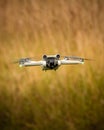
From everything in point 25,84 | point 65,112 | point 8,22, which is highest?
point 8,22

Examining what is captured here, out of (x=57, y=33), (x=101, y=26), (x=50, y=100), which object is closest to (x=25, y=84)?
(x=50, y=100)

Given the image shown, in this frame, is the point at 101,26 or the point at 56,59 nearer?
the point at 56,59

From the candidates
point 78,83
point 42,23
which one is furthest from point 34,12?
point 78,83

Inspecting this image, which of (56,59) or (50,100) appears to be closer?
(56,59)

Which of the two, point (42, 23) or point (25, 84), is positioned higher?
point (42, 23)

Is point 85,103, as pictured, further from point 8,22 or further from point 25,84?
point 8,22

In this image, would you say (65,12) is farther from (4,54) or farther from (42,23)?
(4,54)

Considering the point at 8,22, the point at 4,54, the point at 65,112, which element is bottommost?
the point at 65,112
